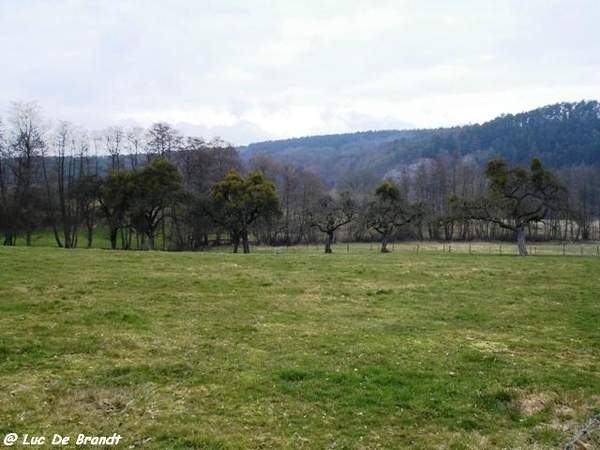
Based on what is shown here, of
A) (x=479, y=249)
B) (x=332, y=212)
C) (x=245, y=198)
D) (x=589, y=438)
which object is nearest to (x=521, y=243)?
(x=479, y=249)

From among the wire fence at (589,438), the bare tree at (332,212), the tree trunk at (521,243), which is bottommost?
the wire fence at (589,438)

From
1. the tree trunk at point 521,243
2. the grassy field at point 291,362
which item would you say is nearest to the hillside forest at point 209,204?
the tree trunk at point 521,243

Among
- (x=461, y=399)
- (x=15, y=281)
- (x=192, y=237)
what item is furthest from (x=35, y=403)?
(x=192, y=237)

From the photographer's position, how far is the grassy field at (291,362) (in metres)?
8.52

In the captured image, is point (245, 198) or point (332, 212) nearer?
point (245, 198)

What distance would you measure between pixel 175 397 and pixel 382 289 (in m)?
14.2

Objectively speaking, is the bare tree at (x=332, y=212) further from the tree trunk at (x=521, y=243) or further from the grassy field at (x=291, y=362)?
the grassy field at (x=291, y=362)

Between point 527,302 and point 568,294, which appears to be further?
point 568,294

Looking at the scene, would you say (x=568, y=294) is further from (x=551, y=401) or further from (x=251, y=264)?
(x=251, y=264)

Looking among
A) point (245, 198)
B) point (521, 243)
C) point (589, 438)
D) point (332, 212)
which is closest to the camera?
point (589, 438)

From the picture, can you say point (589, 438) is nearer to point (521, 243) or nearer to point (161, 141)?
point (521, 243)

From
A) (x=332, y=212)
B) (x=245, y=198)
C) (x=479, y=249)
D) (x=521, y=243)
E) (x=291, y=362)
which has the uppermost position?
(x=245, y=198)

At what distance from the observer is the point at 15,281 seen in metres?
20.2

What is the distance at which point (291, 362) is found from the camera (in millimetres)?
11914
